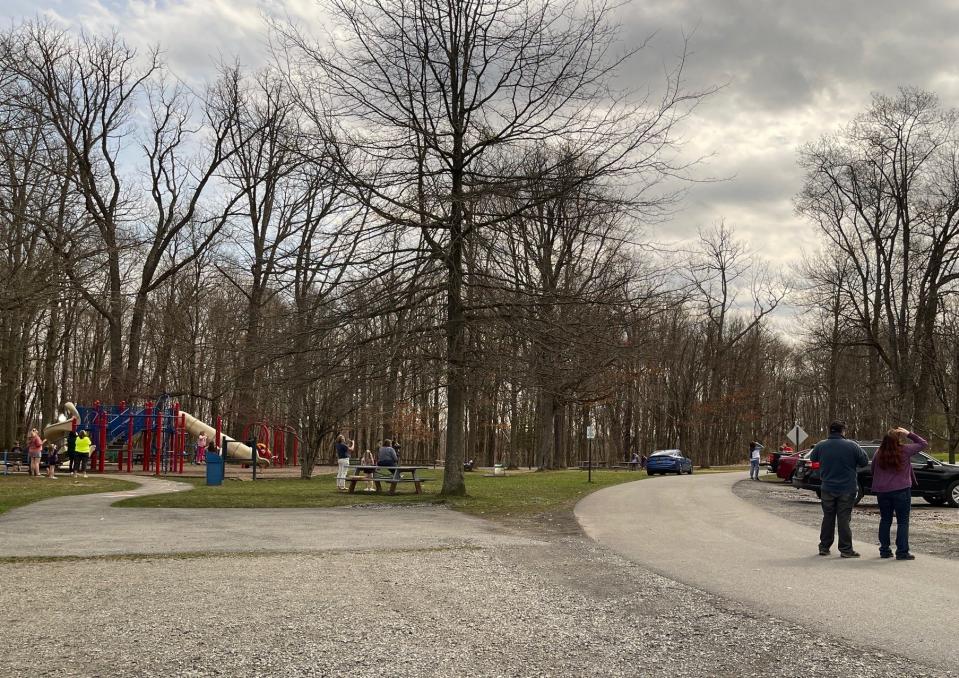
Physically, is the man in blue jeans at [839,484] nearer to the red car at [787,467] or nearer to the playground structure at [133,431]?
the red car at [787,467]

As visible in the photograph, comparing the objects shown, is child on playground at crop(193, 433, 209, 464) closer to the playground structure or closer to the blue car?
→ the playground structure

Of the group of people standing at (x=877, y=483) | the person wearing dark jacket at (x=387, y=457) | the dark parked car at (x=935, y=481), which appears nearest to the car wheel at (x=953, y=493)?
the dark parked car at (x=935, y=481)

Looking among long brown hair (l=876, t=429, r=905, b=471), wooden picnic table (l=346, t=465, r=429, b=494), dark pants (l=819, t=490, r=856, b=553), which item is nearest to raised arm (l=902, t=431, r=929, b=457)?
long brown hair (l=876, t=429, r=905, b=471)

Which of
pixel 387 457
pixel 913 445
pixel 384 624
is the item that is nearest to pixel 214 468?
pixel 387 457

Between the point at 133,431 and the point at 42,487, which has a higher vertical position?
the point at 133,431

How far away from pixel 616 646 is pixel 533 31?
1449 cm

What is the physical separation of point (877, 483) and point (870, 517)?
26.5 feet

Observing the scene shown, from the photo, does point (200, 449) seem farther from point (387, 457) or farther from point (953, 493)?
point (953, 493)

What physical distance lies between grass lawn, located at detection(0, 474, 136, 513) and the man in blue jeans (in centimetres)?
1404

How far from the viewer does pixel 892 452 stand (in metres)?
11.1

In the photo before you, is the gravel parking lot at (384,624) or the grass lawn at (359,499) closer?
the gravel parking lot at (384,624)

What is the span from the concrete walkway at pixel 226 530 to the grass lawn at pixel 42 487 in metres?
1.03

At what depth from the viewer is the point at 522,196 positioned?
58.1 ft

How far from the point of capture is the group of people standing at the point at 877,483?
434 inches
